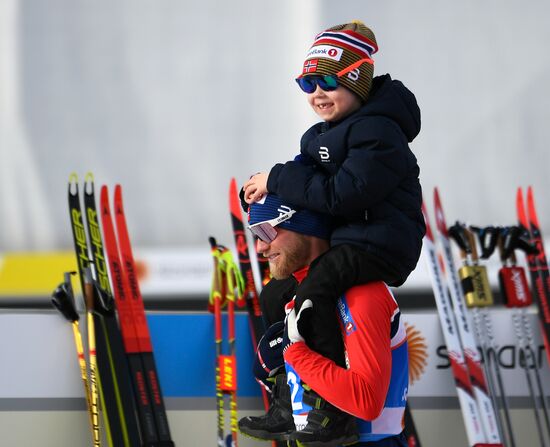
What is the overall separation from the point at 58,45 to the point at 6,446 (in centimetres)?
211

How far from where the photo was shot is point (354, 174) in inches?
71.9

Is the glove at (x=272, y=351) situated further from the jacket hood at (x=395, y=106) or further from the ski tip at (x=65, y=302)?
the ski tip at (x=65, y=302)

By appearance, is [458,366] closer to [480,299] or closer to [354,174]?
[480,299]

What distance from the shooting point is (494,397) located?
3.52 metres

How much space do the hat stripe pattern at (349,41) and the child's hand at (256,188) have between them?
315 mm

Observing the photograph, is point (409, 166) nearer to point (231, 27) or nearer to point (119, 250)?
point (119, 250)

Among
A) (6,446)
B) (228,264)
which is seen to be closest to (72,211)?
(228,264)

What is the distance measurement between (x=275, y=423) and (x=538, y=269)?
201 centimetres

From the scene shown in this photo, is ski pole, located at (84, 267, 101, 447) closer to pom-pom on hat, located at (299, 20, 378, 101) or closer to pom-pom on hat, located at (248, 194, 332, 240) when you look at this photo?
pom-pom on hat, located at (248, 194, 332, 240)

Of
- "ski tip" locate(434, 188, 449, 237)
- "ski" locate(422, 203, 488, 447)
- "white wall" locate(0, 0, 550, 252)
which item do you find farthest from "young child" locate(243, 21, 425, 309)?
"white wall" locate(0, 0, 550, 252)

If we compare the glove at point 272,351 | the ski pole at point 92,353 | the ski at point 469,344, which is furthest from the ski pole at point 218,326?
the glove at point 272,351

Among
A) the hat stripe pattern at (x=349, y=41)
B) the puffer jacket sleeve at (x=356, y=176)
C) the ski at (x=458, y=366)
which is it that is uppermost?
the hat stripe pattern at (x=349, y=41)

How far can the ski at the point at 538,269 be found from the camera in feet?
11.8

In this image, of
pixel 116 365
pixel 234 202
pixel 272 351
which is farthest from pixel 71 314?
pixel 272 351
